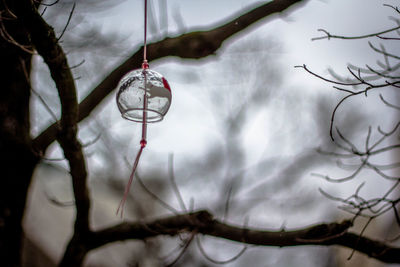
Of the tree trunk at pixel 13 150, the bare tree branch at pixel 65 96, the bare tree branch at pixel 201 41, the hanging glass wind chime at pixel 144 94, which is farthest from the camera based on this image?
the tree trunk at pixel 13 150

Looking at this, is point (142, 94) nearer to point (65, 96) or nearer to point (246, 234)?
point (65, 96)

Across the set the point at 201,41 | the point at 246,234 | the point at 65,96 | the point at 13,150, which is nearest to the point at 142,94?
the point at 65,96

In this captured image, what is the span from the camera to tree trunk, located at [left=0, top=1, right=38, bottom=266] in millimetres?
3232

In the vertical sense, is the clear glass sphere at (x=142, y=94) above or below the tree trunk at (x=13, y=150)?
above

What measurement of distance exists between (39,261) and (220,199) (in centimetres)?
376

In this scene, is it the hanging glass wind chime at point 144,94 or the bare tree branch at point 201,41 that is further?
the bare tree branch at point 201,41

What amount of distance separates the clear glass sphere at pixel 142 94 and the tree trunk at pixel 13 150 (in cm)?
165

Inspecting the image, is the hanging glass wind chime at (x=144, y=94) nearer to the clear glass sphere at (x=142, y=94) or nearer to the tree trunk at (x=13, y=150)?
the clear glass sphere at (x=142, y=94)

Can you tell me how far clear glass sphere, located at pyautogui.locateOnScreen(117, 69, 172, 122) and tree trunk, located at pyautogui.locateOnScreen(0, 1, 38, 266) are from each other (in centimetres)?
165

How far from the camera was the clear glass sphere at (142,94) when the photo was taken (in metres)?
1.92

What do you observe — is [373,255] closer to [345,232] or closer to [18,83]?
[345,232]

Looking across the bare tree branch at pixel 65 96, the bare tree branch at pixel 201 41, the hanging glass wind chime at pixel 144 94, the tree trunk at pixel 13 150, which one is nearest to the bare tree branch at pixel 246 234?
the bare tree branch at pixel 65 96

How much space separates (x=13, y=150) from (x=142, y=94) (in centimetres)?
194

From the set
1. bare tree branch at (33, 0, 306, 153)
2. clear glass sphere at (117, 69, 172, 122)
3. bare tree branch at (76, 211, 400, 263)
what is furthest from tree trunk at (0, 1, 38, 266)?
clear glass sphere at (117, 69, 172, 122)
